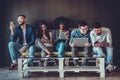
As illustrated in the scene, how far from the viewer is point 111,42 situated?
275 inches

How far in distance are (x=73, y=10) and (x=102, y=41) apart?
1.10m

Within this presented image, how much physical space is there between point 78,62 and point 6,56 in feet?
5.89

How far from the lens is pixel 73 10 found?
25.0 ft

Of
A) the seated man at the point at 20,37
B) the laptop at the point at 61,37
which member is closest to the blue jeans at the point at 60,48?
the laptop at the point at 61,37

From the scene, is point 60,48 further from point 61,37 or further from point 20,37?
point 20,37

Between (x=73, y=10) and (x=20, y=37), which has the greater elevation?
(x=73, y=10)

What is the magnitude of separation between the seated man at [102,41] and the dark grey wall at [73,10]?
2.00 ft

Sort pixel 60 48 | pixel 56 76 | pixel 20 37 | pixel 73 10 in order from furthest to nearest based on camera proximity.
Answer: pixel 73 10
pixel 20 37
pixel 60 48
pixel 56 76

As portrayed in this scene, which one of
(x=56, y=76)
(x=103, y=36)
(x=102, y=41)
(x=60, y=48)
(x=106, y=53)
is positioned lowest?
(x=56, y=76)

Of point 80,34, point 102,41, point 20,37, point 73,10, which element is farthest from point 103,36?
point 20,37

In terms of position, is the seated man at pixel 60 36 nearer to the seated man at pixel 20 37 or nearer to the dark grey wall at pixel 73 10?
the dark grey wall at pixel 73 10

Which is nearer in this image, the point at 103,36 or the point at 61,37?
the point at 103,36

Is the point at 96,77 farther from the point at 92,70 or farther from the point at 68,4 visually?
the point at 68,4

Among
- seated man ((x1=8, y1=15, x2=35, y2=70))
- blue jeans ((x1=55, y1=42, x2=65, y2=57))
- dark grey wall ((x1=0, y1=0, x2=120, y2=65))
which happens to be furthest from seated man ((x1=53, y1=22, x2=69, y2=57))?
seated man ((x1=8, y1=15, x2=35, y2=70))
